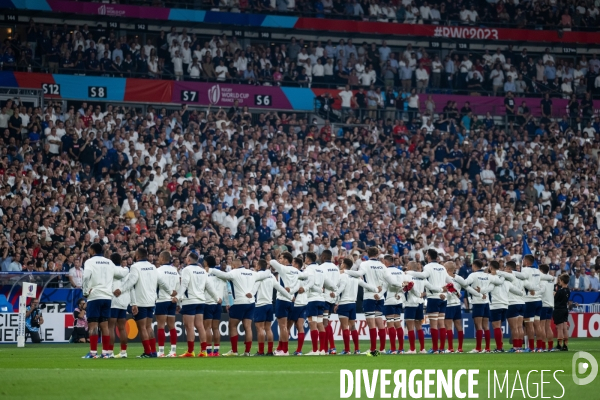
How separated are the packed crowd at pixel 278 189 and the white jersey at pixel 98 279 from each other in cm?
751

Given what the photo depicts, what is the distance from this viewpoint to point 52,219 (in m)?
31.2

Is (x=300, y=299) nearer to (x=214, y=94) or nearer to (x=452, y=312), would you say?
(x=452, y=312)

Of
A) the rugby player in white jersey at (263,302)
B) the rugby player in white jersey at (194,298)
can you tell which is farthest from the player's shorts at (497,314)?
the rugby player in white jersey at (194,298)

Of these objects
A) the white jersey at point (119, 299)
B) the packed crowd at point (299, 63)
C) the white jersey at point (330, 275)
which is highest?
the packed crowd at point (299, 63)

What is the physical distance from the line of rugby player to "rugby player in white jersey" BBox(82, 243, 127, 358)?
0.02 m

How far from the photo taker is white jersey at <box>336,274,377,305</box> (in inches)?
992

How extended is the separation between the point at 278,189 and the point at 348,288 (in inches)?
477

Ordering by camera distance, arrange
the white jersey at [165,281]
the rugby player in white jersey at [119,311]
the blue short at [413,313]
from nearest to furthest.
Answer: the rugby player in white jersey at [119,311] < the white jersey at [165,281] < the blue short at [413,313]

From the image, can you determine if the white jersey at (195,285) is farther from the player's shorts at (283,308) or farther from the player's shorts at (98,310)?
the player's shorts at (98,310)

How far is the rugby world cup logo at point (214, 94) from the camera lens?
44.2m

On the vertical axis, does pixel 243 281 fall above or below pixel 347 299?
above

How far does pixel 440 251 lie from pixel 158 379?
21.0m

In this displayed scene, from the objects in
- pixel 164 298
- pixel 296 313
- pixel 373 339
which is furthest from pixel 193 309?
pixel 373 339

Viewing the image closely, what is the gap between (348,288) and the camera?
25.3m
